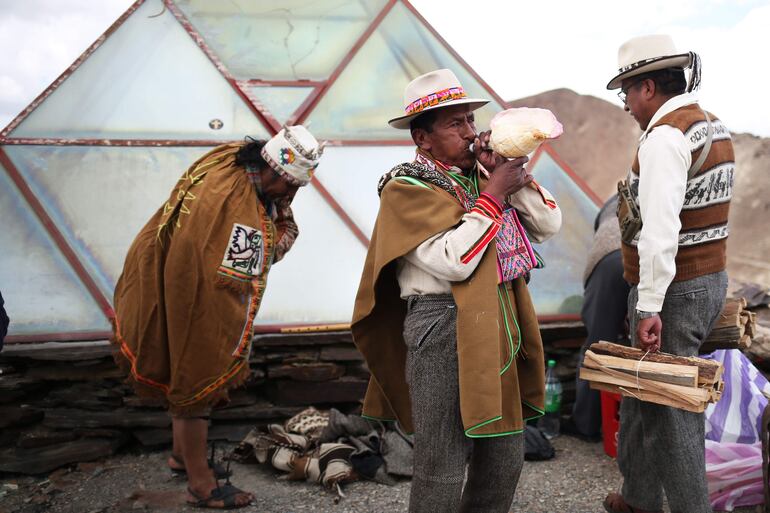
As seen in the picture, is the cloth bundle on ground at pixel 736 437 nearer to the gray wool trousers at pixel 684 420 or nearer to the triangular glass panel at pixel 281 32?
the gray wool trousers at pixel 684 420

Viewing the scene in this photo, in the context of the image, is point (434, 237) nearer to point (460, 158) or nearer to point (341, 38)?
point (460, 158)

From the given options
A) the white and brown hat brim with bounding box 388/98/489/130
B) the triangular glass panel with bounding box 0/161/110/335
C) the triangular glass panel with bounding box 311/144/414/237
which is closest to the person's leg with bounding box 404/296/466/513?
the white and brown hat brim with bounding box 388/98/489/130

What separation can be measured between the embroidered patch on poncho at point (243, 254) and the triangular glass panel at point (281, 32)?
5.86 ft

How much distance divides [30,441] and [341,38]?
3183 mm

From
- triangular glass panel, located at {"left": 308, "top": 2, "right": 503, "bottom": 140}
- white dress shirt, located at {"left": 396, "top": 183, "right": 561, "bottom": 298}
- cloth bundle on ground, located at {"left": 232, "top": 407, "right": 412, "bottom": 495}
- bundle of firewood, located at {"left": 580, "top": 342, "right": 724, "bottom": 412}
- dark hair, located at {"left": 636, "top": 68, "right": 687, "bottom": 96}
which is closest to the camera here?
white dress shirt, located at {"left": 396, "top": 183, "right": 561, "bottom": 298}

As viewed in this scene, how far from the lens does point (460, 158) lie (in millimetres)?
2410

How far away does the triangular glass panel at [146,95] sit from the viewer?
4473 mm

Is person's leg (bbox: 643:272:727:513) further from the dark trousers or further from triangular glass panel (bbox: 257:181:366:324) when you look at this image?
triangular glass panel (bbox: 257:181:366:324)

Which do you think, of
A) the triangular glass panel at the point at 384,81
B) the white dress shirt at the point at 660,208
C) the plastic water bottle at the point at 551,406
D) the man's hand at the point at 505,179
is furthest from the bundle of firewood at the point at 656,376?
the triangular glass panel at the point at 384,81

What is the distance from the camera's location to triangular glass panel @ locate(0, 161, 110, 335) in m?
4.23

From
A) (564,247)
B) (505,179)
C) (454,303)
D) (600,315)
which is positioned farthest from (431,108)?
(564,247)

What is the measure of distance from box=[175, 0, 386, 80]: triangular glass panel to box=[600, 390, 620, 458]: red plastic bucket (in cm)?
275

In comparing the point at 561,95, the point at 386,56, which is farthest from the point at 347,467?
the point at 561,95

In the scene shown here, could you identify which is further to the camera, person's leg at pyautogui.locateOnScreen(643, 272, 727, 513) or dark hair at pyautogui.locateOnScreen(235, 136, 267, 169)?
dark hair at pyautogui.locateOnScreen(235, 136, 267, 169)
